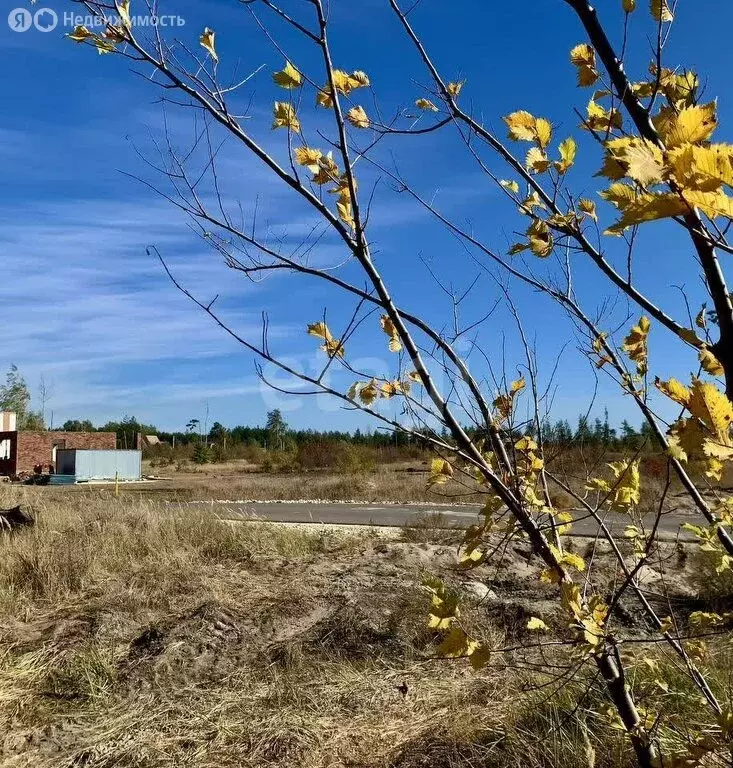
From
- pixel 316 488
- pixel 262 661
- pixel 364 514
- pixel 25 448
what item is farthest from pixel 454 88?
pixel 25 448

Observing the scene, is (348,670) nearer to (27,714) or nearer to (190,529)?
(27,714)

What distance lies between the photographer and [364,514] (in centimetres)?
1341

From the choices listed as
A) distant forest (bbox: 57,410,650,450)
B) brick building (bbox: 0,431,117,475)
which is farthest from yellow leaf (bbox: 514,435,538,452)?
brick building (bbox: 0,431,117,475)

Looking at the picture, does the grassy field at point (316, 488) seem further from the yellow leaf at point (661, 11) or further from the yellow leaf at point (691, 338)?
the yellow leaf at point (691, 338)

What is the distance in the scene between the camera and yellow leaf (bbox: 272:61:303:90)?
5.12 feet

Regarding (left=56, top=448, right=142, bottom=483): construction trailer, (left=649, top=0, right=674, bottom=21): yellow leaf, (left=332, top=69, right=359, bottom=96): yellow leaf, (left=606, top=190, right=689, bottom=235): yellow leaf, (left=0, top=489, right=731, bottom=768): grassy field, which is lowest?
(left=0, top=489, right=731, bottom=768): grassy field

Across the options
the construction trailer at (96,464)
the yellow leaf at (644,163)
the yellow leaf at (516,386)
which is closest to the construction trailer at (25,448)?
the construction trailer at (96,464)

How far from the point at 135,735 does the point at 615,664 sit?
2914 millimetres

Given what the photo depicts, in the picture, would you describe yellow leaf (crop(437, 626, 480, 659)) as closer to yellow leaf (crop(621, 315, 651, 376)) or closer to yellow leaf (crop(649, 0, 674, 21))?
yellow leaf (crop(621, 315, 651, 376))

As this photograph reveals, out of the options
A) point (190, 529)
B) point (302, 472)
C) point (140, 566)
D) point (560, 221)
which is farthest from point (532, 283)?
point (302, 472)

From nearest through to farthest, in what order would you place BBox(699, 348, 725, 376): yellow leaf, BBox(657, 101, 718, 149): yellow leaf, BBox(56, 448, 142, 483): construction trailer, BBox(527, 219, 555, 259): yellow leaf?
1. BBox(657, 101, 718, 149): yellow leaf
2. BBox(699, 348, 725, 376): yellow leaf
3. BBox(527, 219, 555, 259): yellow leaf
4. BBox(56, 448, 142, 483): construction trailer

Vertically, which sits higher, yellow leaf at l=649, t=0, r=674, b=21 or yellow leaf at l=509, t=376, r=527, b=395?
yellow leaf at l=649, t=0, r=674, b=21

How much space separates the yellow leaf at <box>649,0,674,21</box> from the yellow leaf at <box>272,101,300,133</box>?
3.01 feet

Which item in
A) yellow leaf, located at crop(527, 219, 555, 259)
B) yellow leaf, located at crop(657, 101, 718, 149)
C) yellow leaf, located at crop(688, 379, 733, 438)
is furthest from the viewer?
yellow leaf, located at crop(527, 219, 555, 259)
